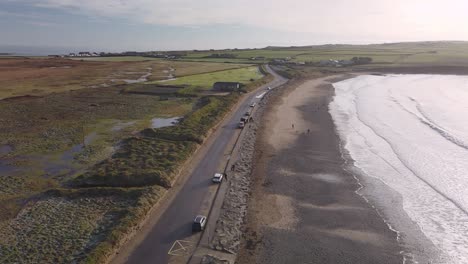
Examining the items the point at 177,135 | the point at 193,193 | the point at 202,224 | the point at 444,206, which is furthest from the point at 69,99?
the point at 444,206

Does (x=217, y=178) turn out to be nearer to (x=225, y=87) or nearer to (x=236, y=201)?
(x=236, y=201)

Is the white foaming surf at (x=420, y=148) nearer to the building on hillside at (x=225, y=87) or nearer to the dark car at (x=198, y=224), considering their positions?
the dark car at (x=198, y=224)

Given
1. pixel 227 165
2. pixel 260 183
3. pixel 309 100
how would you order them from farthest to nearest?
pixel 309 100
pixel 227 165
pixel 260 183

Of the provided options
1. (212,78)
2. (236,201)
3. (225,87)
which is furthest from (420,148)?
(212,78)

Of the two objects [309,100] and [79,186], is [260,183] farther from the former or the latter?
[309,100]

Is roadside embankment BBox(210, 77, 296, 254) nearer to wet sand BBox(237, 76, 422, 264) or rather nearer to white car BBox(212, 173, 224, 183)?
wet sand BBox(237, 76, 422, 264)

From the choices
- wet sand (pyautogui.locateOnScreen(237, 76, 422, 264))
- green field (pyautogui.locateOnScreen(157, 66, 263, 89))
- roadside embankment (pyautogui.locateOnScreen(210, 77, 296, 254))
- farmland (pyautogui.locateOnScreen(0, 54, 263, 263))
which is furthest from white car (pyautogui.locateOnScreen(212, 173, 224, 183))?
green field (pyautogui.locateOnScreen(157, 66, 263, 89))

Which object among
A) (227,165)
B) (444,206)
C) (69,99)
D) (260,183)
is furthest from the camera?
(69,99)
